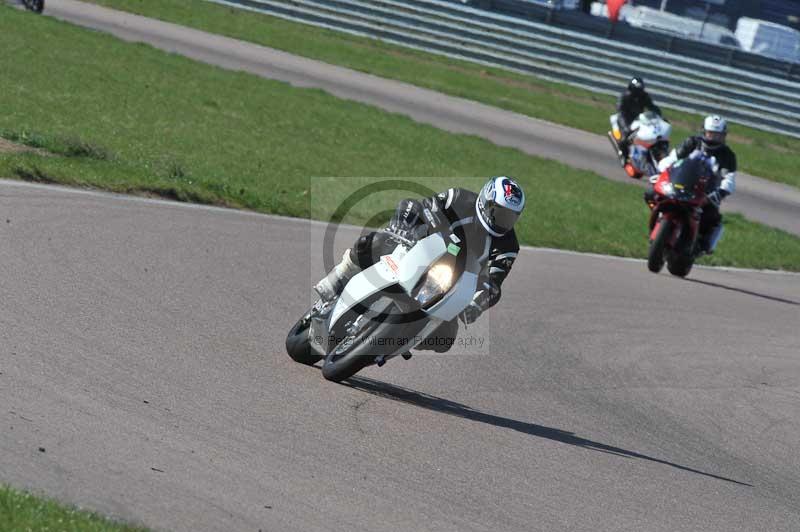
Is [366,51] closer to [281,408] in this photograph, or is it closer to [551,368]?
[551,368]

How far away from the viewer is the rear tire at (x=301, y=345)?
7895 millimetres

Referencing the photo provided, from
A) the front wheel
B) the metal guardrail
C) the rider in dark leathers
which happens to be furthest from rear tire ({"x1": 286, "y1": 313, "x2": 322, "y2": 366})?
the metal guardrail

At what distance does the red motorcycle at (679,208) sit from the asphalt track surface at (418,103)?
6.99m

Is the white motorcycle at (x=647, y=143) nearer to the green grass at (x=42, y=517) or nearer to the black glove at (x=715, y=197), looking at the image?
the black glove at (x=715, y=197)

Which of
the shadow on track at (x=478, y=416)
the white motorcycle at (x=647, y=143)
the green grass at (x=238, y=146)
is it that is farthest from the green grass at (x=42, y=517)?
the white motorcycle at (x=647, y=143)

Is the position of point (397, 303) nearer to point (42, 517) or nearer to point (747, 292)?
point (42, 517)

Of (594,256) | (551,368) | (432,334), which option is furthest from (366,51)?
(432,334)

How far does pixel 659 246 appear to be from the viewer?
14.7m

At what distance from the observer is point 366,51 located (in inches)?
1151

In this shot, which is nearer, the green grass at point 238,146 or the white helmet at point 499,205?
the white helmet at point 499,205

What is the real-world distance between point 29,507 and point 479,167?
50.5 feet

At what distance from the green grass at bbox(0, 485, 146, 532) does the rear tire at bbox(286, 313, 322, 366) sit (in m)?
3.27

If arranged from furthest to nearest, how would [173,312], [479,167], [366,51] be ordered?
[366,51]
[479,167]
[173,312]

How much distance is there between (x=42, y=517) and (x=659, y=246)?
11196mm
